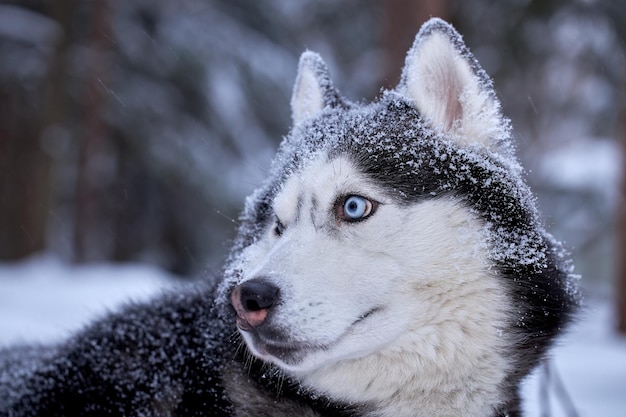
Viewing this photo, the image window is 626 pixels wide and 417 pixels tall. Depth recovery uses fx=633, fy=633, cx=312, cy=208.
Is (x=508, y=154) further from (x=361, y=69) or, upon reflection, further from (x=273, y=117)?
(x=361, y=69)

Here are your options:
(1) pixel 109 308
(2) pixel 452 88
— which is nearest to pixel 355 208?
(2) pixel 452 88

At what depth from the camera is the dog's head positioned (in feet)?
6.64

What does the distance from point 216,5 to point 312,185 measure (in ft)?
37.8

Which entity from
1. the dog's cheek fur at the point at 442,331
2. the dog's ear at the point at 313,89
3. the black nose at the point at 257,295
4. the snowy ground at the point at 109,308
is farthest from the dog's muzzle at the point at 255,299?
the dog's ear at the point at 313,89

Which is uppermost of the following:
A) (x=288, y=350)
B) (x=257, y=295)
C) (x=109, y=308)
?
(x=257, y=295)

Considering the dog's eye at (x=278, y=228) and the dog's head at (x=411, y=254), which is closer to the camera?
the dog's head at (x=411, y=254)

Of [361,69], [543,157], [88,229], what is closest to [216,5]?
[361,69]

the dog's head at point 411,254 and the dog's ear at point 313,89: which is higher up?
the dog's ear at point 313,89

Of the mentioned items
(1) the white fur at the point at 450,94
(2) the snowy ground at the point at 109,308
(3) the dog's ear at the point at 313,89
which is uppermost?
(1) the white fur at the point at 450,94

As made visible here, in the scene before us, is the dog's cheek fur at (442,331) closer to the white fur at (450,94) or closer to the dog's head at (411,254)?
the dog's head at (411,254)

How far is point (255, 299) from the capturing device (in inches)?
76.9

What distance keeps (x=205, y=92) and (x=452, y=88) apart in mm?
10417

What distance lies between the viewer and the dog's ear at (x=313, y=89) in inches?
110

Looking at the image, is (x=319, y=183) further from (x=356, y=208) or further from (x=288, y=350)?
(x=288, y=350)
